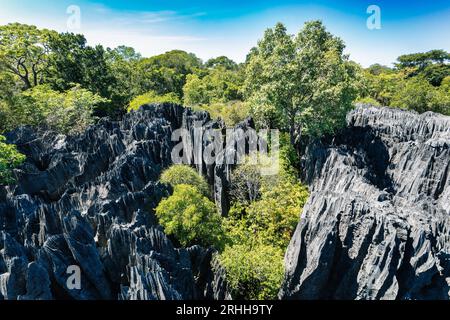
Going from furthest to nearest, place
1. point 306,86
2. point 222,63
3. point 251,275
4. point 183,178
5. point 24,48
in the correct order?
point 222,63
point 24,48
point 306,86
point 183,178
point 251,275

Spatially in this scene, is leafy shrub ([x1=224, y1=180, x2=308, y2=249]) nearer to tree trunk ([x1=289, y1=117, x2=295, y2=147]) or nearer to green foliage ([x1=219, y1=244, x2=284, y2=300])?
green foliage ([x1=219, y1=244, x2=284, y2=300])

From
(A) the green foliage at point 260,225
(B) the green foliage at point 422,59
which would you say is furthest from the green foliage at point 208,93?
(B) the green foliage at point 422,59

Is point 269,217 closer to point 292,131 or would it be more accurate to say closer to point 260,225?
point 260,225

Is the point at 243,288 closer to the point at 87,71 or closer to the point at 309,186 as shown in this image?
the point at 309,186

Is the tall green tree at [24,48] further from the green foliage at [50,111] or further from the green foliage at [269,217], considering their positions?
the green foliage at [269,217]

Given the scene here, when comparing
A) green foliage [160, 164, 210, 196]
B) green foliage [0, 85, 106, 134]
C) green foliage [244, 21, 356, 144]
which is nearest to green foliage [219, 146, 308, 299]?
green foliage [160, 164, 210, 196]

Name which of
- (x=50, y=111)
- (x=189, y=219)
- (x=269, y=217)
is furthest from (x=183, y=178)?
(x=50, y=111)

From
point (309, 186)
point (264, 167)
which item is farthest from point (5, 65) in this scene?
point (309, 186)
